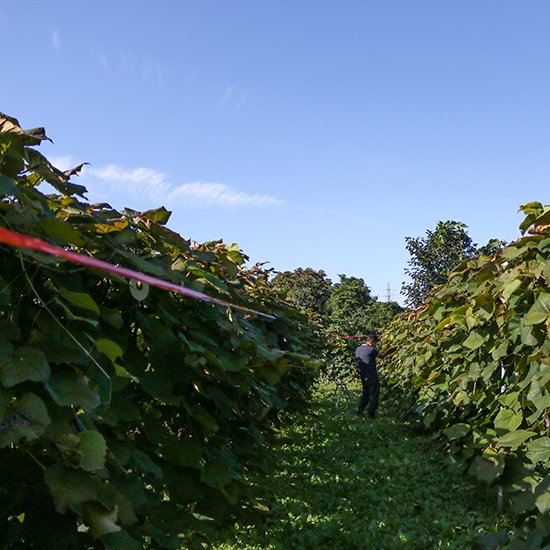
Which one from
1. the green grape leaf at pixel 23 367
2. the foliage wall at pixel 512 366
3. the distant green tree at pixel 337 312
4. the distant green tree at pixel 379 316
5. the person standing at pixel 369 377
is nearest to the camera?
the green grape leaf at pixel 23 367

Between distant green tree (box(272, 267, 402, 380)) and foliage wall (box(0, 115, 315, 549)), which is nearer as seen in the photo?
foliage wall (box(0, 115, 315, 549))

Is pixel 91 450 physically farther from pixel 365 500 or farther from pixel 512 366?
pixel 365 500

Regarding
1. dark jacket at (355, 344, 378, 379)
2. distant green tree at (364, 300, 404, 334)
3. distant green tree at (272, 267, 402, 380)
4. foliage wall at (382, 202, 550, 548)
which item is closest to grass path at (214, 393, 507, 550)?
foliage wall at (382, 202, 550, 548)

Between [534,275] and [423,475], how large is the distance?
12.1 feet

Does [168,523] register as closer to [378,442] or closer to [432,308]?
[432,308]

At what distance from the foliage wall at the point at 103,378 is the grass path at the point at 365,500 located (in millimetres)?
2367

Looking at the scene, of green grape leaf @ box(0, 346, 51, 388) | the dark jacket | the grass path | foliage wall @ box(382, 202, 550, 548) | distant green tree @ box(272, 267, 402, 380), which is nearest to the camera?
green grape leaf @ box(0, 346, 51, 388)

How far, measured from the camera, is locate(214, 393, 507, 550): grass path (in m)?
4.10

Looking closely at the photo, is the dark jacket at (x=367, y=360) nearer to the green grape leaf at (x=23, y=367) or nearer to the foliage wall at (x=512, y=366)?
the foliage wall at (x=512, y=366)

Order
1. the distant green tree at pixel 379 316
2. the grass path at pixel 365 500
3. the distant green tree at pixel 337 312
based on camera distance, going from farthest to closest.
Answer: the distant green tree at pixel 379 316 < the distant green tree at pixel 337 312 < the grass path at pixel 365 500

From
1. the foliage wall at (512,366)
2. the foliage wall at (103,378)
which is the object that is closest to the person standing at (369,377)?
the foliage wall at (512,366)

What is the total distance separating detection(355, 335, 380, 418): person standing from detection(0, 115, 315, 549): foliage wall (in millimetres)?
8560

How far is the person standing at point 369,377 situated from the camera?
10445mm

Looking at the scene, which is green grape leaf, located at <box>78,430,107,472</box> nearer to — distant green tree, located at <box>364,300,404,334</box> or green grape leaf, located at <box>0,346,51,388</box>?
green grape leaf, located at <box>0,346,51,388</box>
